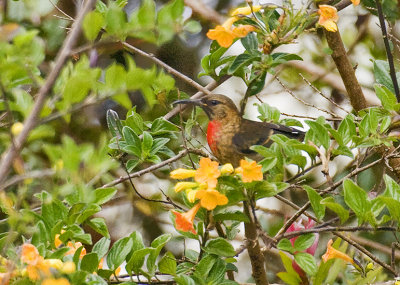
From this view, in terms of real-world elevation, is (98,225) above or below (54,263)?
below

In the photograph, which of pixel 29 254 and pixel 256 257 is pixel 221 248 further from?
pixel 29 254

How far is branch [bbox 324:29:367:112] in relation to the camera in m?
2.00

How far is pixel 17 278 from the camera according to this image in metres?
1.11

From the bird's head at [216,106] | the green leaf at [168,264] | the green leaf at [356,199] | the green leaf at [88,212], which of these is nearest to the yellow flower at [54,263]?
the green leaf at [88,212]

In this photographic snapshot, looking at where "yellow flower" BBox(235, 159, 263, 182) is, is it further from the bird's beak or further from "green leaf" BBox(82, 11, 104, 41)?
the bird's beak

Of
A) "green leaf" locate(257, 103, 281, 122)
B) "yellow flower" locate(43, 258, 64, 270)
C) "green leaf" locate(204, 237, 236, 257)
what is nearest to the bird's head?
"green leaf" locate(257, 103, 281, 122)

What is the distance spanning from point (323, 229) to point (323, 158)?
0.13 meters

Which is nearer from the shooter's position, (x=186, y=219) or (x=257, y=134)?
(x=186, y=219)

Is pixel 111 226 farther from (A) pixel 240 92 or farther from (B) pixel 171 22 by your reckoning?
(B) pixel 171 22

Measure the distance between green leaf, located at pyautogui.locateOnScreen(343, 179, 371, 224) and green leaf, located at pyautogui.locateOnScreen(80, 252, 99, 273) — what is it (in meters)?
0.45

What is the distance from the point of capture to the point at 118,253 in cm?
134

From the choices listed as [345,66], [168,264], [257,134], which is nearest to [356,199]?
[168,264]

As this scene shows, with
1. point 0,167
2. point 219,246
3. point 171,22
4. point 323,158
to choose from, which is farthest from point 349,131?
point 0,167

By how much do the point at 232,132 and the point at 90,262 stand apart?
2.42 ft
